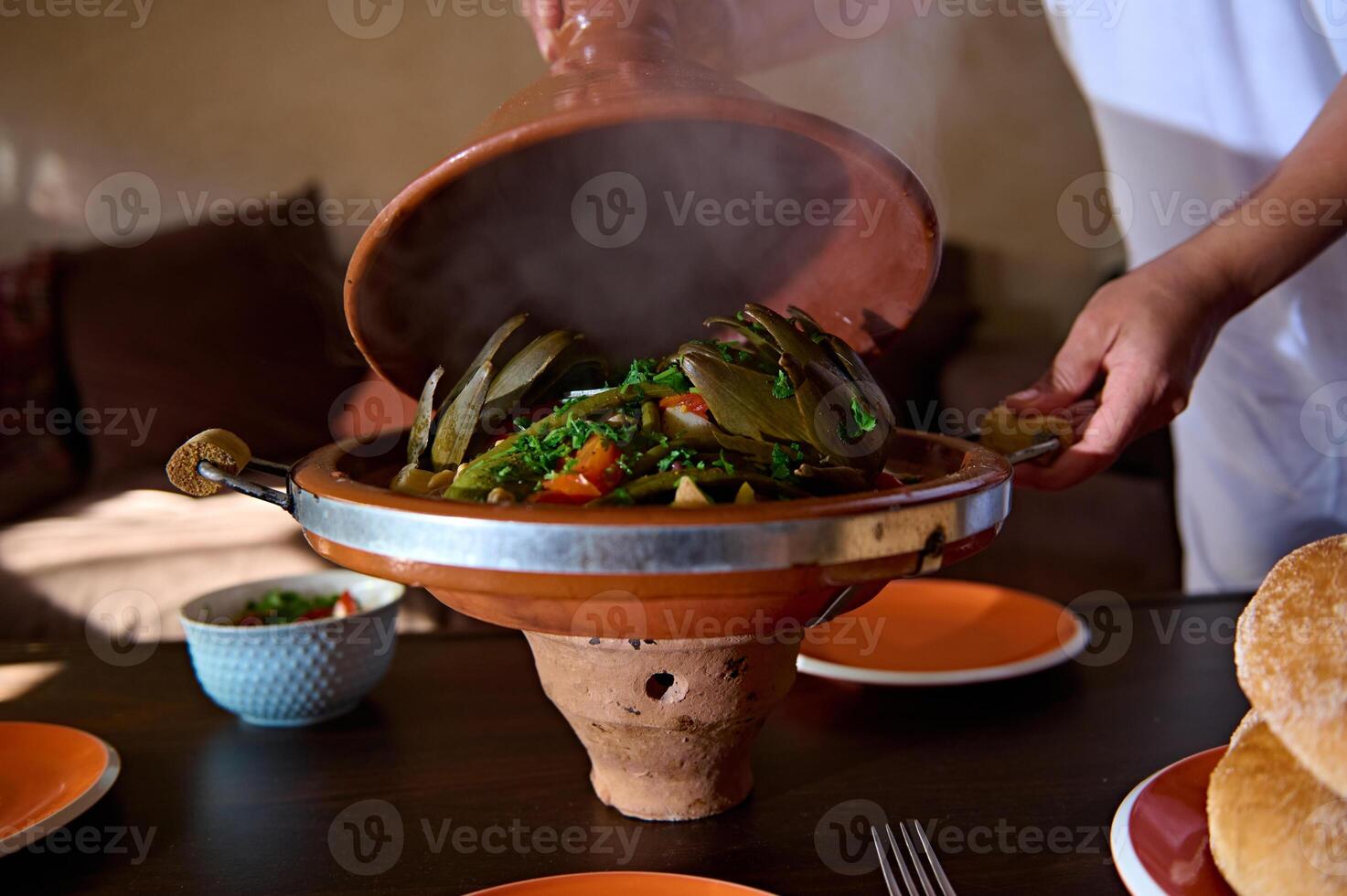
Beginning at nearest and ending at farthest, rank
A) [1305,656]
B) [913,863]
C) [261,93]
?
[1305,656] → [913,863] → [261,93]

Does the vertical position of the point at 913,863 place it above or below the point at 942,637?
above

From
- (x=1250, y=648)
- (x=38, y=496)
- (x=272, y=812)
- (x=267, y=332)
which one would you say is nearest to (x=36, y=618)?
(x=38, y=496)

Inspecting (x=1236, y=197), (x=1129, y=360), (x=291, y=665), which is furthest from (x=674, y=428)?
(x=1236, y=197)

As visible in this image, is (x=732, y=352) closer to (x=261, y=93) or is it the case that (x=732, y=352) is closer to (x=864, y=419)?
(x=864, y=419)

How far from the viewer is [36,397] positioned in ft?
10.2

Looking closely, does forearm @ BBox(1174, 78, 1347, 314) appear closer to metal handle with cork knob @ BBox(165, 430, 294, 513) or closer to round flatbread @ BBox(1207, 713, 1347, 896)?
round flatbread @ BBox(1207, 713, 1347, 896)

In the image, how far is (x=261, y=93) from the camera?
393 cm

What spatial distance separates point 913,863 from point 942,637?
1.67 feet

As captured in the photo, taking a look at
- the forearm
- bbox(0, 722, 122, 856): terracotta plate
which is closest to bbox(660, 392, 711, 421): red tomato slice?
bbox(0, 722, 122, 856): terracotta plate

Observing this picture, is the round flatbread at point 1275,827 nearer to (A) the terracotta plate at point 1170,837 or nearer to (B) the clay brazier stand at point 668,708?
(A) the terracotta plate at point 1170,837

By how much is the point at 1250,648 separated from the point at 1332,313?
123 cm

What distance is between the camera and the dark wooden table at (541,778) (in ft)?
2.49

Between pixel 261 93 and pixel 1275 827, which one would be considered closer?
pixel 1275 827

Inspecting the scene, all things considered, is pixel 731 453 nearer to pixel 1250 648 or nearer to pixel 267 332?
pixel 1250 648
